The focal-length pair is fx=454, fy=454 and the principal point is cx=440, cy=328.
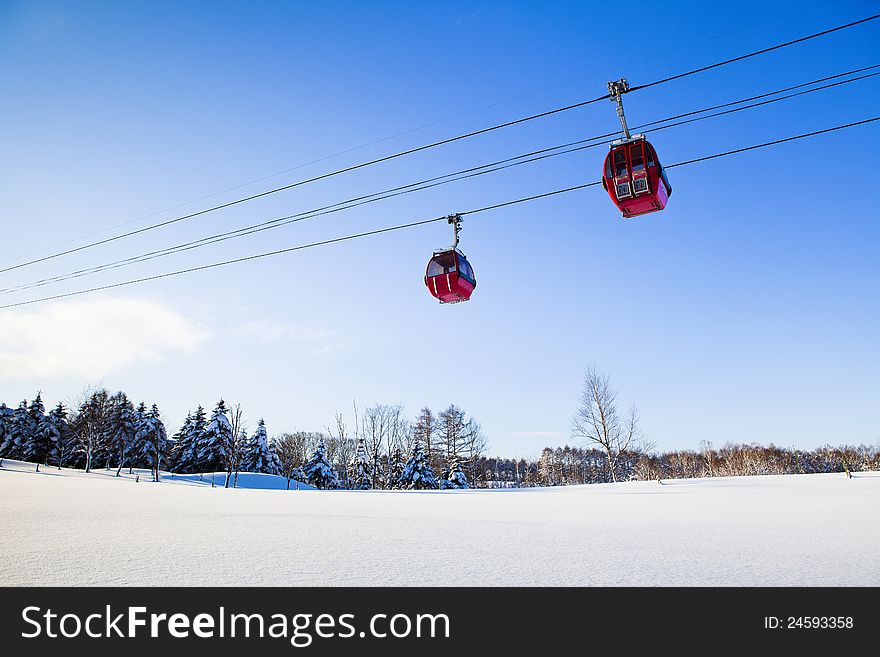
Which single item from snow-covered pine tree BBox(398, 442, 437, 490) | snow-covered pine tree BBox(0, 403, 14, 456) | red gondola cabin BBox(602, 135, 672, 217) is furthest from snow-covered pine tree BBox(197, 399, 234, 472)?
red gondola cabin BBox(602, 135, 672, 217)

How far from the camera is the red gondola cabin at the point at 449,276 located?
7.76 m

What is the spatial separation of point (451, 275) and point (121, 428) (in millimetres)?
55783

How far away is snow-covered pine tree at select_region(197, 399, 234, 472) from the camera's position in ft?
176

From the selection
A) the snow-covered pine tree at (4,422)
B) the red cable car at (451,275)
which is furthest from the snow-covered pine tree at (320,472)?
the red cable car at (451,275)

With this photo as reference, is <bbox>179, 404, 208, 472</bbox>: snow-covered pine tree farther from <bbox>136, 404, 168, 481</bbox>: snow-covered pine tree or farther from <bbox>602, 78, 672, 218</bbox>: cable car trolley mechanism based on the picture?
<bbox>602, 78, 672, 218</bbox>: cable car trolley mechanism

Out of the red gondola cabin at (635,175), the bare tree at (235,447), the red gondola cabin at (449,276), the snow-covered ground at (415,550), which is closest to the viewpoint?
the snow-covered ground at (415,550)

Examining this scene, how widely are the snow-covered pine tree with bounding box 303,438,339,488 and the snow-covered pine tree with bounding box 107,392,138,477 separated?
767 inches

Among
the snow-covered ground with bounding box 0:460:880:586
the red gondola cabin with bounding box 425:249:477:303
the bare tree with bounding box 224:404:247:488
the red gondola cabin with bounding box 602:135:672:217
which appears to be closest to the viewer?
the snow-covered ground with bounding box 0:460:880:586

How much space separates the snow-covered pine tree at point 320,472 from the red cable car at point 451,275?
47.9 metres

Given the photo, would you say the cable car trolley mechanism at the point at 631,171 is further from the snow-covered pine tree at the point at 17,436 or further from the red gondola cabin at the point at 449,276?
the snow-covered pine tree at the point at 17,436

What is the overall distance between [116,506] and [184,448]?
184ft
